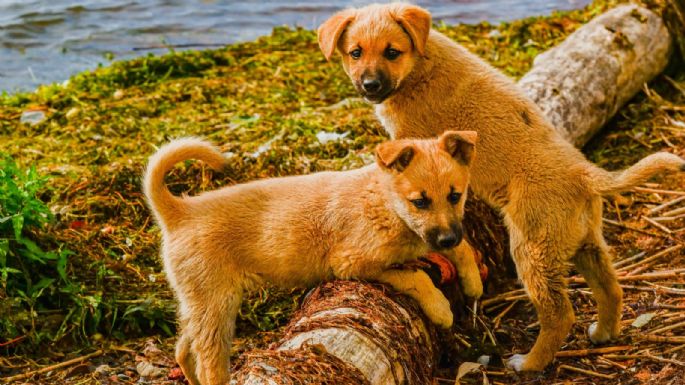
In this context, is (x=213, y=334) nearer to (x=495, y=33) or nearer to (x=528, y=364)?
(x=528, y=364)

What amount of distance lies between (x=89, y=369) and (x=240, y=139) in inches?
109

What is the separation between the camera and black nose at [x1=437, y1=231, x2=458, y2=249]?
4.67 m

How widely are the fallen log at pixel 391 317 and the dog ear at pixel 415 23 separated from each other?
3.51ft

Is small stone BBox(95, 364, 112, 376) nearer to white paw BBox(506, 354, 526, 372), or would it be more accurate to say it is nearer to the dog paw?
the dog paw

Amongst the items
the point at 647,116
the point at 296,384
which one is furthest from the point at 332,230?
the point at 647,116

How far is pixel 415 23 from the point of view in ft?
18.3

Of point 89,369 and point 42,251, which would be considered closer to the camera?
point 89,369

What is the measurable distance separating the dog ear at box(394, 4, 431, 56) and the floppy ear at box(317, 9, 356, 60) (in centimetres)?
33

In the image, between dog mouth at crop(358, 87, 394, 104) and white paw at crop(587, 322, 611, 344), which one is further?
dog mouth at crop(358, 87, 394, 104)

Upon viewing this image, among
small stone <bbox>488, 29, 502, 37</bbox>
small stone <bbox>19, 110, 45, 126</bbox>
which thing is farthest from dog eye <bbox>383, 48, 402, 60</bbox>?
small stone <bbox>488, 29, 502, 37</bbox>

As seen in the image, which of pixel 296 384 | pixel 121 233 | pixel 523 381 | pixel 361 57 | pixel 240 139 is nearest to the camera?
pixel 296 384

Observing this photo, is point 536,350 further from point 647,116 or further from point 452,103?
point 647,116

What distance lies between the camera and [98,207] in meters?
6.56

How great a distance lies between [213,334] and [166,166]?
0.95 metres
